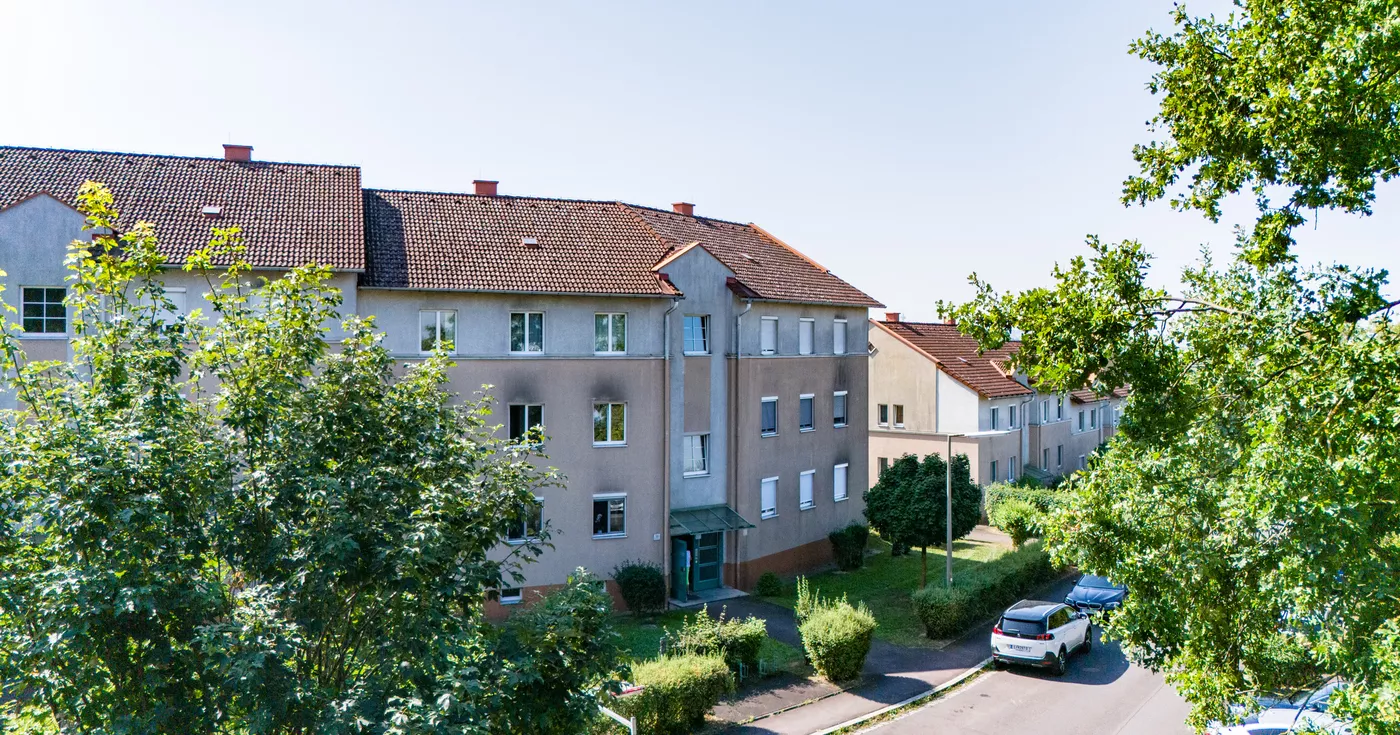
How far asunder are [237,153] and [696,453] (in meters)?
16.6

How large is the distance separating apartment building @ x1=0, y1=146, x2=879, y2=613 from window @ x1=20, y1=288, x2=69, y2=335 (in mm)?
32

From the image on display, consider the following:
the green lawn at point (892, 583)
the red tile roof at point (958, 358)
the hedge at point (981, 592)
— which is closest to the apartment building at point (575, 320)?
the green lawn at point (892, 583)

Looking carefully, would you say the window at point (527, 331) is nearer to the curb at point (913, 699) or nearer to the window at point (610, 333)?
the window at point (610, 333)

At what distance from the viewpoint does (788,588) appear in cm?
3053

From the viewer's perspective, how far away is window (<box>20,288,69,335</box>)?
2130cm

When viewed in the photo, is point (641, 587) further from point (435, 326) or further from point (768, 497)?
point (435, 326)

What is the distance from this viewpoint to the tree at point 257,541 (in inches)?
271

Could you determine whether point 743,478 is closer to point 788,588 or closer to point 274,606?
point 788,588

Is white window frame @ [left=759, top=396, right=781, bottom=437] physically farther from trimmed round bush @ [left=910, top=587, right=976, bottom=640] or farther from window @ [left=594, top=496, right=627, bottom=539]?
trimmed round bush @ [left=910, top=587, right=976, bottom=640]

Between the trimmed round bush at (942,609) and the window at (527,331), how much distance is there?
12557 mm

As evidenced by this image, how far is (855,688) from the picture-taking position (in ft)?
71.1

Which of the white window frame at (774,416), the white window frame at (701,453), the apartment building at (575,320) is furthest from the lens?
the white window frame at (774,416)

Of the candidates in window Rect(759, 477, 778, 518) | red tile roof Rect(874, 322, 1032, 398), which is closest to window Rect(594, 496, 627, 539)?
window Rect(759, 477, 778, 518)

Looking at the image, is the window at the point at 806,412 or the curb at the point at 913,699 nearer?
the curb at the point at 913,699
